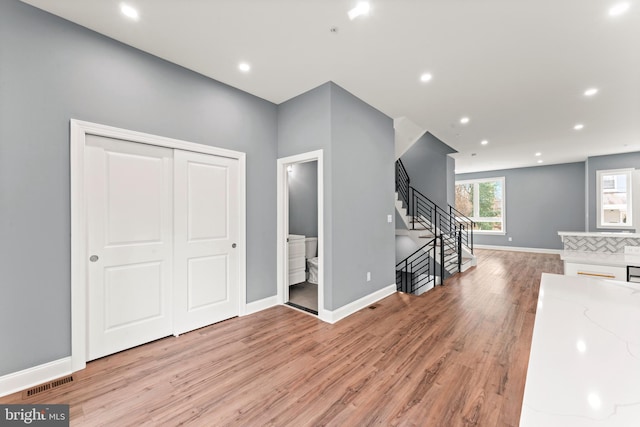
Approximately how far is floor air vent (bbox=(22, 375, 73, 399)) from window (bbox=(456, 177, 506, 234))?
11.8 metres

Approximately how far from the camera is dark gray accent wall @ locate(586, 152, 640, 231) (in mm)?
7281

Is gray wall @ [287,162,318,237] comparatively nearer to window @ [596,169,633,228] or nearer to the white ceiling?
the white ceiling

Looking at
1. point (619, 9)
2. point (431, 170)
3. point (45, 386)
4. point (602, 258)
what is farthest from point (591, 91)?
point (45, 386)

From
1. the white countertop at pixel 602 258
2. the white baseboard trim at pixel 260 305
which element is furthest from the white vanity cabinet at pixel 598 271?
the white baseboard trim at pixel 260 305

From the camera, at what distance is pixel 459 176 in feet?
36.0

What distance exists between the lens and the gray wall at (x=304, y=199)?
584 cm

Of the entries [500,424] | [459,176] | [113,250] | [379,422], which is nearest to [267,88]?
[113,250]

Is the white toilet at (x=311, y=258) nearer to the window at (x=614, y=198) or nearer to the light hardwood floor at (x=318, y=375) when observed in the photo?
the light hardwood floor at (x=318, y=375)

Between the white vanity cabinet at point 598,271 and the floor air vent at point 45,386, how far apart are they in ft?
15.1

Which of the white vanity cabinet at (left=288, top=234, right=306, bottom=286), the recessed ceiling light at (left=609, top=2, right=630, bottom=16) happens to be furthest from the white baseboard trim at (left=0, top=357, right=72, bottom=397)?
the recessed ceiling light at (left=609, top=2, right=630, bottom=16)

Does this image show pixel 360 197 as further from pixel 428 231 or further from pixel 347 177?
pixel 428 231

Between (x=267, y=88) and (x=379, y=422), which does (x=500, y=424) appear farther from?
(x=267, y=88)

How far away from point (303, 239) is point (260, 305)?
5.33 ft

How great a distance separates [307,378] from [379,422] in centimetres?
69
